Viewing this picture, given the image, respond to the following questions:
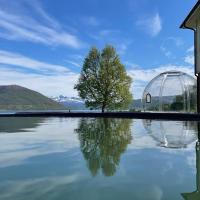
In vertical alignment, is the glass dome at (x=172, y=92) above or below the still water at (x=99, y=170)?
above

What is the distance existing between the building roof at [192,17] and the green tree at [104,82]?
59.6ft

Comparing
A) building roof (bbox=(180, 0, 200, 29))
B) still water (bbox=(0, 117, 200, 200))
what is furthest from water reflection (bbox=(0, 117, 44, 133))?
building roof (bbox=(180, 0, 200, 29))

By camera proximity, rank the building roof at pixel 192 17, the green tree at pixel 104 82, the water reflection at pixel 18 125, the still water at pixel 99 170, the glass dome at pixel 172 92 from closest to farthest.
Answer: the still water at pixel 99 170 < the water reflection at pixel 18 125 < the building roof at pixel 192 17 < the glass dome at pixel 172 92 < the green tree at pixel 104 82

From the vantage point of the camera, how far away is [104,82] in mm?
Result: 40875

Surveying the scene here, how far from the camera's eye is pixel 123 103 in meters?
41.5

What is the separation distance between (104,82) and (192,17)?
2016cm

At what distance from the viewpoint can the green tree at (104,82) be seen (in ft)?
134

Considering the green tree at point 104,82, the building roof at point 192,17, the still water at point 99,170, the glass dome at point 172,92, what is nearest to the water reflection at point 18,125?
the still water at point 99,170

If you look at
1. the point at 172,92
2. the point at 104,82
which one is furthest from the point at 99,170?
the point at 104,82

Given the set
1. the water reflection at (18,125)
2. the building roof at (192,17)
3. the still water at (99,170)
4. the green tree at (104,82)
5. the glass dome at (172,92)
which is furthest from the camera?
the green tree at (104,82)

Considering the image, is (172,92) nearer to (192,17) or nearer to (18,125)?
(192,17)

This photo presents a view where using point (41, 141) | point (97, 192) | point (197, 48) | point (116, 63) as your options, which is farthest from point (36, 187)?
point (116, 63)

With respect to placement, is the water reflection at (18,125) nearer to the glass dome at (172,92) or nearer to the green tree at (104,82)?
the glass dome at (172,92)

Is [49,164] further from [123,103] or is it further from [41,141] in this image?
[123,103]
